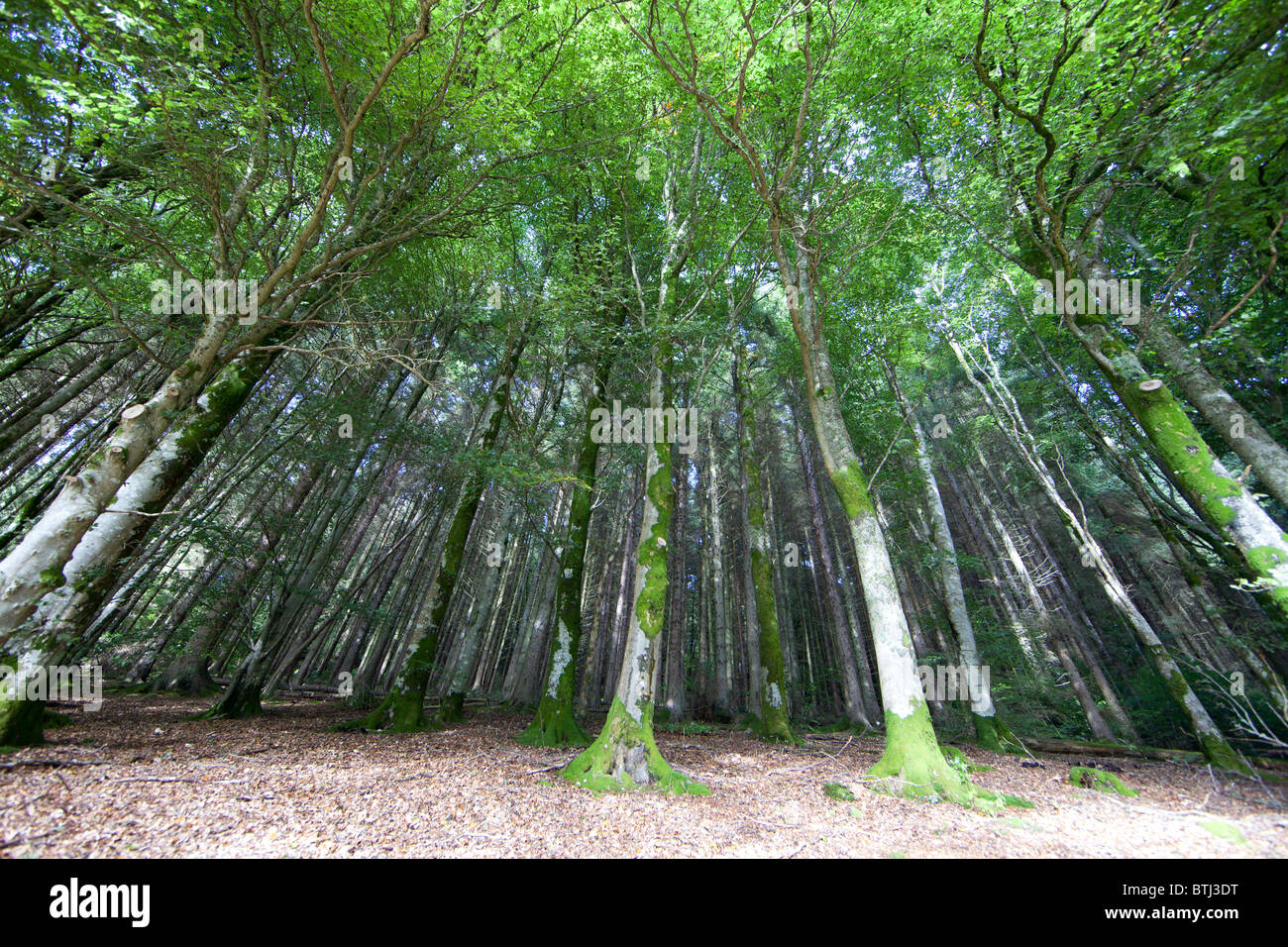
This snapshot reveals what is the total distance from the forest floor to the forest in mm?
59

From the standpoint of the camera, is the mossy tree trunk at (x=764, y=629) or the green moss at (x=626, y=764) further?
the mossy tree trunk at (x=764, y=629)

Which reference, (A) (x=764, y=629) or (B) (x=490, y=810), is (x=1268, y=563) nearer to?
(A) (x=764, y=629)

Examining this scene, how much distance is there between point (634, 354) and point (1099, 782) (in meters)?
9.03

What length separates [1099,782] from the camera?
5.36 m

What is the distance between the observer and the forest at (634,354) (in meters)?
3.87

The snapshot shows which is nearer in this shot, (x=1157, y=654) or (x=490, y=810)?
(x=490, y=810)

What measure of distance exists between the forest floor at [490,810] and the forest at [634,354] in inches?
2.3

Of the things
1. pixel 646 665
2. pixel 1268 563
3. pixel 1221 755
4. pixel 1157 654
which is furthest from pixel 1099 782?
pixel 646 665

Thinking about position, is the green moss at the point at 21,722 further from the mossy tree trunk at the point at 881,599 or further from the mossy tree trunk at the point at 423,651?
the mossy tree trunk at the point at 881,599

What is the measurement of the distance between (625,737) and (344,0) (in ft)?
28.2

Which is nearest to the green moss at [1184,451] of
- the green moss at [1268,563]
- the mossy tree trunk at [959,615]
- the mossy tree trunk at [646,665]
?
the green moss at [1268,563]

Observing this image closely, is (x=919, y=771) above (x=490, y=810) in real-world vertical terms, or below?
above

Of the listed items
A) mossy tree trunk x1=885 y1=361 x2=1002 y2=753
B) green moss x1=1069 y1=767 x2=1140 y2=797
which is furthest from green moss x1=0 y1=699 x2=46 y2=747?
mossy tree trunk x1=885 y1=361 x2=1002 y2=753

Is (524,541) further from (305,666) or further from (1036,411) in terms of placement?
(1036,411)
